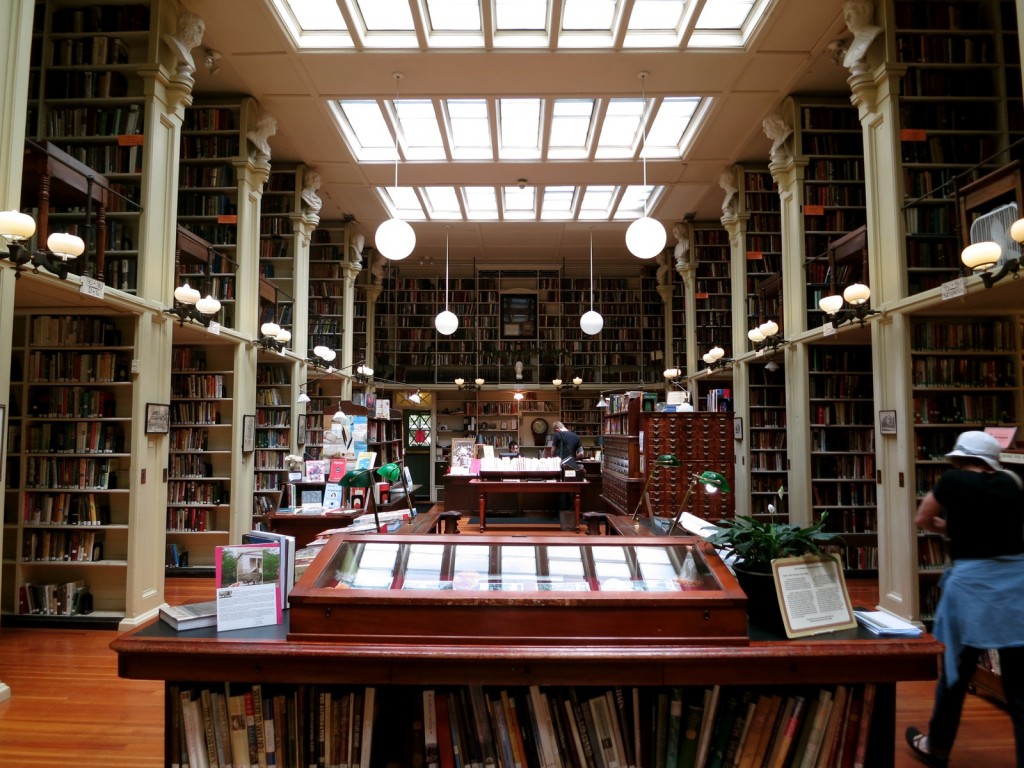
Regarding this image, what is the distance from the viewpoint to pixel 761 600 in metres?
1.90

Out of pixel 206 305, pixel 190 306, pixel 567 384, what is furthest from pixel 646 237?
pixel 567 384

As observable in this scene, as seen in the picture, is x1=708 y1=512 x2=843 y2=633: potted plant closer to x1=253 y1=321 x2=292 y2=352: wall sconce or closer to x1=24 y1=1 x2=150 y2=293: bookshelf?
x1=24 y1=1 x2=150 y2=293: bookshelf

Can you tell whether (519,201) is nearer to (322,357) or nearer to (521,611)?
(322,357)

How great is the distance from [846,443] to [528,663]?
5794 mm

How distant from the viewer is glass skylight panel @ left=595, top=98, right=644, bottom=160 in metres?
6.69

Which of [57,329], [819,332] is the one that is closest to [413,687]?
[57,329]

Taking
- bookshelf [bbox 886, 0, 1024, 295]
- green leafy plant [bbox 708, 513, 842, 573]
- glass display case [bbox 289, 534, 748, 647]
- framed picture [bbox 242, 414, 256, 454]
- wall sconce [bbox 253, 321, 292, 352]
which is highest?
bookshelf [bbox 886, 0, 1024, 295]

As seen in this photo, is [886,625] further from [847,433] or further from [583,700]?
[847,433]

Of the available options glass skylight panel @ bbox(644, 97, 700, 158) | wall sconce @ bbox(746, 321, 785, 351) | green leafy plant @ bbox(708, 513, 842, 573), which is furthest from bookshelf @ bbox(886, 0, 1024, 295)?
green leafy plant @ bbox(708, 513, 842, 573)

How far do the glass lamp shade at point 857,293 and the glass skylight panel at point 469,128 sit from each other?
4.13 metres

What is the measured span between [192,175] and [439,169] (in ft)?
9.70

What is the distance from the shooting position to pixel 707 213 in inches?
390

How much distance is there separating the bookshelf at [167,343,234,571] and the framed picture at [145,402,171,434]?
1.31 metres

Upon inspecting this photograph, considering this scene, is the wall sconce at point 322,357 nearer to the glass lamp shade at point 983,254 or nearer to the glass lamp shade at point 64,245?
the glass lamp shade at point 64,245
